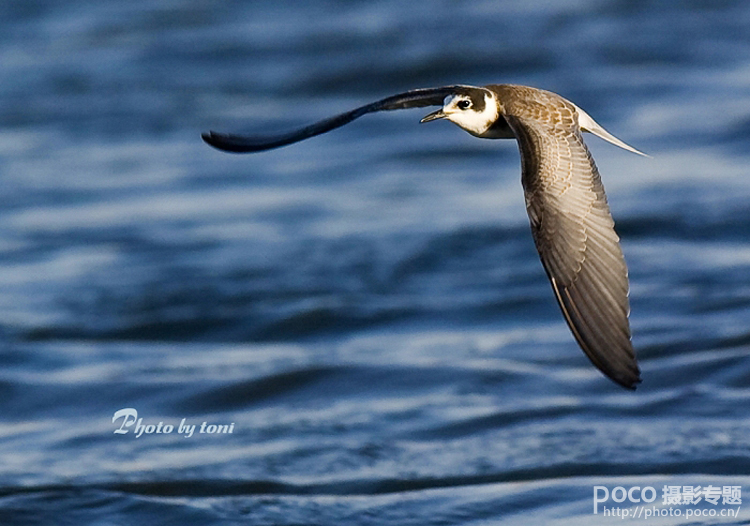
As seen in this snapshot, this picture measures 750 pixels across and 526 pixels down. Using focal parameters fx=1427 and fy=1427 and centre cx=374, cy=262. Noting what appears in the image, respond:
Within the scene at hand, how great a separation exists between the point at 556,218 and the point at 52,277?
6.66m

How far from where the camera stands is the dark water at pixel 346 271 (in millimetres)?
8109

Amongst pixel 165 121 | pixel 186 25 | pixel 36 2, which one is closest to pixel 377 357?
pixel 165 121

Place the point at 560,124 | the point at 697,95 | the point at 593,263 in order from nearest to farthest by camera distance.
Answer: the point at 593,263 → the point at 560,124 → the point at 697,95

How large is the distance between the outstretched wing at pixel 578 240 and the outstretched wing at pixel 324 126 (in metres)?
0.49

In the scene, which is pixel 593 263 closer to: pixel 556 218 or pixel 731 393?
pixel 556 218

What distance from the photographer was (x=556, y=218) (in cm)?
607

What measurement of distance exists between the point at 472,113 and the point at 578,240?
90 centimetres

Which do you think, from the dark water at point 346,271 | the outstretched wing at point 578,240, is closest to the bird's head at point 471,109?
the outstretched wing at point 578,240

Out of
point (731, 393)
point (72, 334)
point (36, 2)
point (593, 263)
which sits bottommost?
point (731, 393)

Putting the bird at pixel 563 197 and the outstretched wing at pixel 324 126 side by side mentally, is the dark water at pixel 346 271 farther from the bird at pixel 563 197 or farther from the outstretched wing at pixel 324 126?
the outstretched wing at pixel 324 126

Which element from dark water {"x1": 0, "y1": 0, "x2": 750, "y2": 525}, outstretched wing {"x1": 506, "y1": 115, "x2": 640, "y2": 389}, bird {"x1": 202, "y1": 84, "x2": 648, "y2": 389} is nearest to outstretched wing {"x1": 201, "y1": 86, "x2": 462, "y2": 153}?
bird {"x1": 202, "y1": 84, "x2": 648, "y2": 389}

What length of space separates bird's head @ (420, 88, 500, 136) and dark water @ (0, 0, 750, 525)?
2117 mm

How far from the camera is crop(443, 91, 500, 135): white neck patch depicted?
21.6 ft

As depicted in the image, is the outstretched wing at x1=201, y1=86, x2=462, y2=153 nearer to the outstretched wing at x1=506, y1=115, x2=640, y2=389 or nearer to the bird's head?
the bird's head
